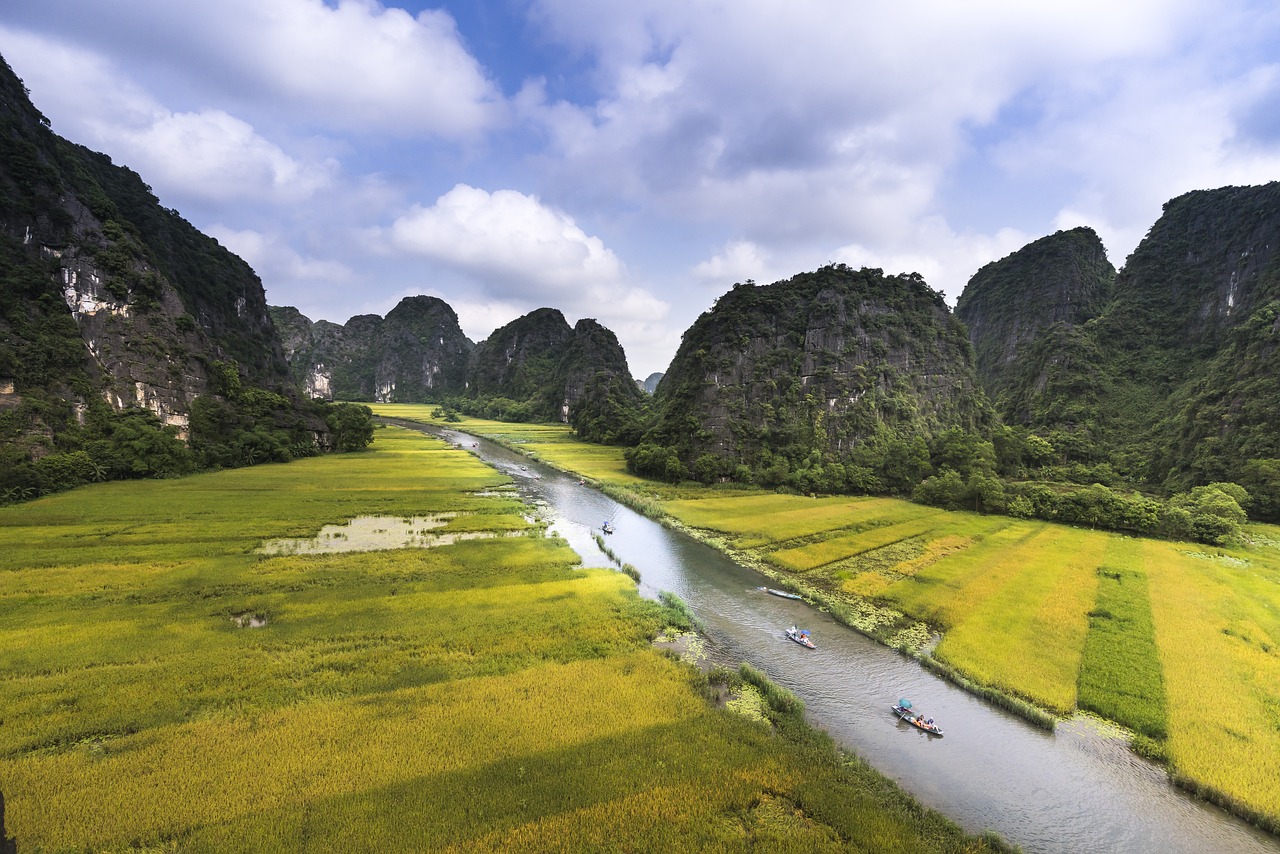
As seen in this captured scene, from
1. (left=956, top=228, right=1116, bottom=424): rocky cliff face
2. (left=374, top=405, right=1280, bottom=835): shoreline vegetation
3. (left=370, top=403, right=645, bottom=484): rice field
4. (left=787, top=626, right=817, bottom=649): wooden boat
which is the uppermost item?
(left=956, top=228, right=1116, bottom=424): rocky cliff face

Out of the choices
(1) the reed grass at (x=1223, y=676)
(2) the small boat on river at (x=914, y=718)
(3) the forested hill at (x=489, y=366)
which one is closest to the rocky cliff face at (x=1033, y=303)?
(1) the reed grass at (x=1223, y=676)

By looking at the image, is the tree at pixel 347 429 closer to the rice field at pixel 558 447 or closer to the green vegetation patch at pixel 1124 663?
the rice field at pixel 558 447

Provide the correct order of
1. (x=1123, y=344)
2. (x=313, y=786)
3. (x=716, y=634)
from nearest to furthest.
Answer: (x=313, y=786), (x=716, y=634), (x=1123, y=344)

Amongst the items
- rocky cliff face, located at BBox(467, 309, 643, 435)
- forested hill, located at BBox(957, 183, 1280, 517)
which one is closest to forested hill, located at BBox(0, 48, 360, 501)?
rocky cliff face, located at BBox(467, 309, 643, 435)

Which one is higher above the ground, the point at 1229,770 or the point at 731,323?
the point at 731,323

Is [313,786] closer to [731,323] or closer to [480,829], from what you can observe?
[480,829]

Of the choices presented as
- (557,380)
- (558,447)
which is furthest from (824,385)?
(557,380)

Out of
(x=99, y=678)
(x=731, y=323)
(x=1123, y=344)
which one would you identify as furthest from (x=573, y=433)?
(x=1123, y=344)

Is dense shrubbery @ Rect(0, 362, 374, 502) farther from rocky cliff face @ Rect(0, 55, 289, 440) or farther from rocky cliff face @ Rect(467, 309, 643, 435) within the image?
rocky cliff face @ Rect(467, 309, 643, 435)
